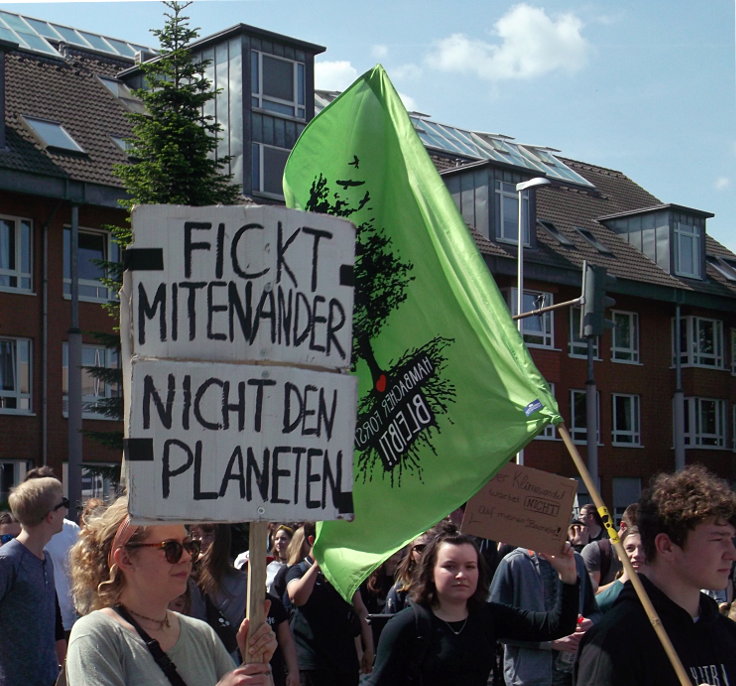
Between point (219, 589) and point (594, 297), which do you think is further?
point (594, 297)

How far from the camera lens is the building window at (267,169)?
30281mm

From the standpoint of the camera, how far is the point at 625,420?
39.5 metres

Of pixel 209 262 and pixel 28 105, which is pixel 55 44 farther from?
pixel 209 262

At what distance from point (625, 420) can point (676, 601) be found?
119ft

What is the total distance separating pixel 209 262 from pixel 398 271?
1.77 metres

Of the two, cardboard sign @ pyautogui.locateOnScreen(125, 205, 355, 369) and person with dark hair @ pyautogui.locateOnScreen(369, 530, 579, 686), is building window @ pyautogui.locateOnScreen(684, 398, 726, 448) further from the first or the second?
cardboard sign @ pyautogui.locateOnScreen(125, 205, 355, 369)

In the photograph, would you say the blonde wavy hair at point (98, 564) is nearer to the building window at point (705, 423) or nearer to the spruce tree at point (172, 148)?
the spruce tree at point (172, 148)

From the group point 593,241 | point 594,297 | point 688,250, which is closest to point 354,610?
point 594,297

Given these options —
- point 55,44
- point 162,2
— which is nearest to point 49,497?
point 162,2

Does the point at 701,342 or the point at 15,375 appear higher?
the point at 701,342

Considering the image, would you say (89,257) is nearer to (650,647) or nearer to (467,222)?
(467,222)

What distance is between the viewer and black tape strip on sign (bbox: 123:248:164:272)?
3.83m

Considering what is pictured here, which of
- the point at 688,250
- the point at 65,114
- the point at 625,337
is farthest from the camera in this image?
the point at 688,250

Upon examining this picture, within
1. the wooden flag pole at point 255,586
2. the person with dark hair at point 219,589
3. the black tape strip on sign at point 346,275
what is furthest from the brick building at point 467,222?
the wooden flag pole at point 255,586
